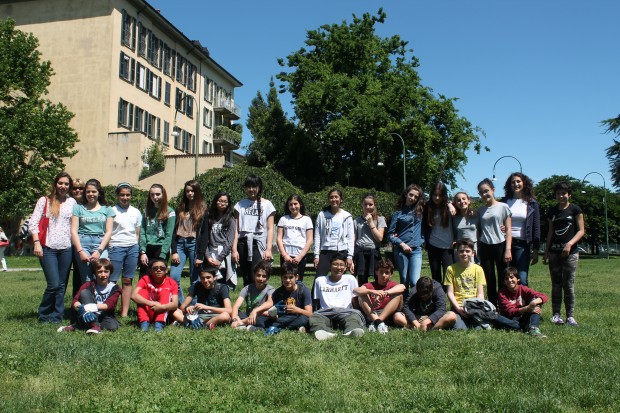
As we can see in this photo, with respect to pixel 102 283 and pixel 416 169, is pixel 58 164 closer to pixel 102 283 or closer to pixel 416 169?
pixel 416 169

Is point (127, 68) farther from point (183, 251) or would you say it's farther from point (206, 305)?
point (206, 305)

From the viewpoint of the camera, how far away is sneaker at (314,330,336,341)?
6.68 m

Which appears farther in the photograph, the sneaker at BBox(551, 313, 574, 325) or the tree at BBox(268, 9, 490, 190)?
the tree at BBox(268, 9, 490, 190)

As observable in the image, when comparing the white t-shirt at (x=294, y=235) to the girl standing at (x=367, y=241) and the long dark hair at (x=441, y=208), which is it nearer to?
the girl standing at (x=367, y=241)

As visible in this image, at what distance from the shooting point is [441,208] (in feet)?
27.6

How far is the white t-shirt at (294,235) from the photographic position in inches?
337

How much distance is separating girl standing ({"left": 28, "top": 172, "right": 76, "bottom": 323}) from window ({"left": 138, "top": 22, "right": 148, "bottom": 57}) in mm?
35485

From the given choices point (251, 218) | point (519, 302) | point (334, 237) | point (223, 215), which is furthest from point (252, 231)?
point (519, 302)

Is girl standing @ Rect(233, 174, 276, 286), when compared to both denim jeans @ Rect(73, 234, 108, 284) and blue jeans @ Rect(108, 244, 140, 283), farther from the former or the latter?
denim jeans @ Rect(73, 234, 108, 284)

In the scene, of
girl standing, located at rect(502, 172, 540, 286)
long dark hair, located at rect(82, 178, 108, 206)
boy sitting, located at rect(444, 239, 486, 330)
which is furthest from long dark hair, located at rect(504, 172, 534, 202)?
long dark hair, located at rect(82, 178, 108, 206)

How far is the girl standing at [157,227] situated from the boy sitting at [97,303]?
2.31ft

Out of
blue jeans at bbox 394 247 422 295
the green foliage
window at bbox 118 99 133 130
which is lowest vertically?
blue jeans at bbox 394 247 422 295

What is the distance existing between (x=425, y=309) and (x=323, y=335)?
1.62 m

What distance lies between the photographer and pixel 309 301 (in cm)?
780
